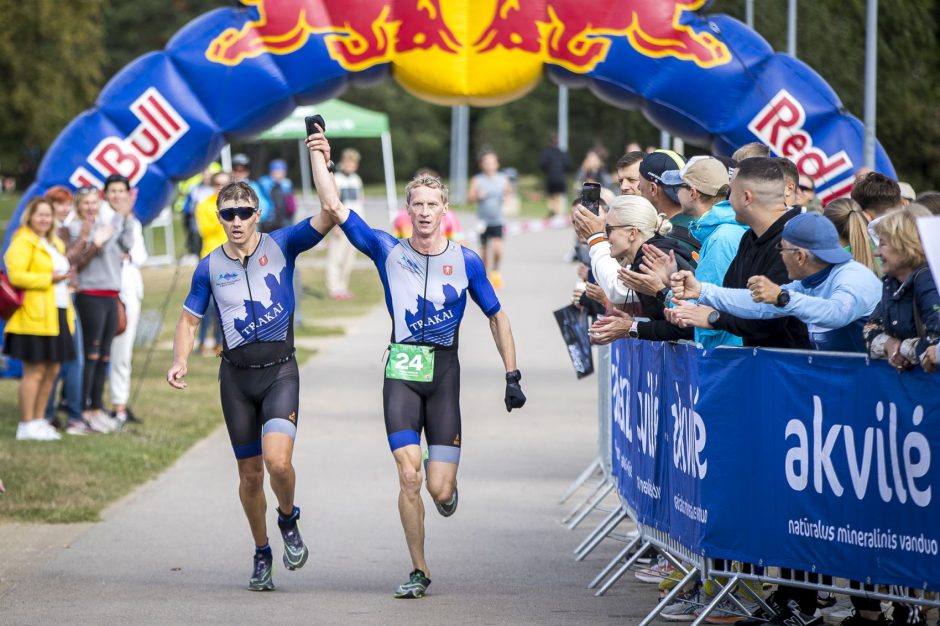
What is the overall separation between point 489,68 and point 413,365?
5.33 meters

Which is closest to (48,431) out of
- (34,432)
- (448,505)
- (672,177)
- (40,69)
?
(34,432)

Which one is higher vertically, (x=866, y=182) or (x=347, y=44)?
(x=347, y=44)

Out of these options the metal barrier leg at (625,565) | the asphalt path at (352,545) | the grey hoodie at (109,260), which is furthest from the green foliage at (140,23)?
the metal barrier leg at (625,565)

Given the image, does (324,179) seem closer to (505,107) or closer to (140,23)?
(140,23)

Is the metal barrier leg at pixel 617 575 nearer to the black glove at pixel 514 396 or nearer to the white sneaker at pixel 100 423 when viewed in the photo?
the black glove at pixel 514 396

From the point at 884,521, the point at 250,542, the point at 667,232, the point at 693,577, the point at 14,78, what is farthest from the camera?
the point at 14,78

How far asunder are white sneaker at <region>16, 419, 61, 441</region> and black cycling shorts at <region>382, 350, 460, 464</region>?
18.5 ft

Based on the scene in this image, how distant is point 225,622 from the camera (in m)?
7.27

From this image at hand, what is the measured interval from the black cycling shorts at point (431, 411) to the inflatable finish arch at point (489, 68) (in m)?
5.20

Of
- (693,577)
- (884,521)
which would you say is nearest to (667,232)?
(693,577)

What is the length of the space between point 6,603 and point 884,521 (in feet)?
13.9

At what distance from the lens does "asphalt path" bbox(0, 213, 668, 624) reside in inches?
297

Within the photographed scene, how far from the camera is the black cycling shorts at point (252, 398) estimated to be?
816 centimetres

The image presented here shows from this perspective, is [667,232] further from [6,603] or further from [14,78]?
[14,78]
